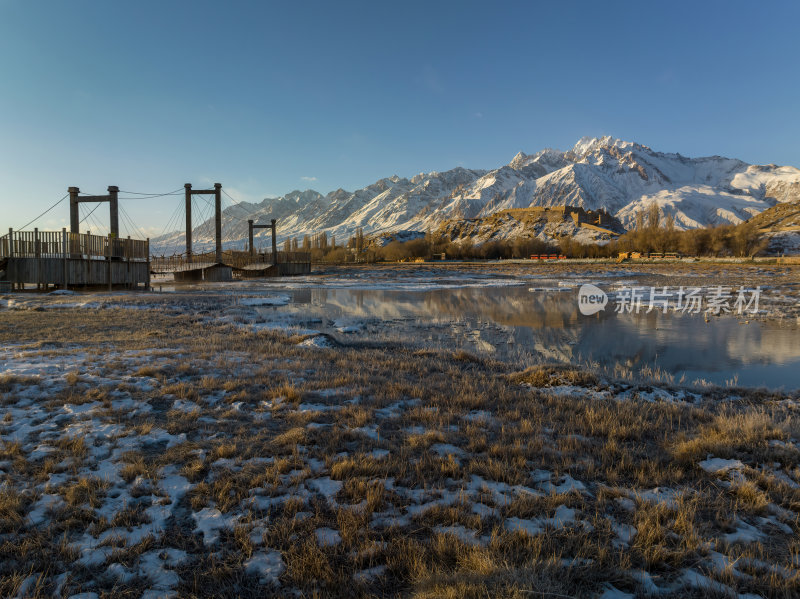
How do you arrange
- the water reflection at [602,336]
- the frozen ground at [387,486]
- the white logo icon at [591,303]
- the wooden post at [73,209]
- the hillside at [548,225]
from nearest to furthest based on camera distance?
the frozen ground at [387,486] < the water reflection at [602,336] < the white logo icon at [591,303] < the wooden post at [73,209] < the hillside at [548,225]

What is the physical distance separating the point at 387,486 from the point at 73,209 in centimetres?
3462

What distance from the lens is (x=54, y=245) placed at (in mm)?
24500

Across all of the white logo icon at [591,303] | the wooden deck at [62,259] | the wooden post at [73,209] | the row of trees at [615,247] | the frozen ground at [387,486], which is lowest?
the frozen ground at [387,486]

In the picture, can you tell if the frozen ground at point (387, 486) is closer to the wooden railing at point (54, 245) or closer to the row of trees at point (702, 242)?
the wooden railing at point (54, 245)

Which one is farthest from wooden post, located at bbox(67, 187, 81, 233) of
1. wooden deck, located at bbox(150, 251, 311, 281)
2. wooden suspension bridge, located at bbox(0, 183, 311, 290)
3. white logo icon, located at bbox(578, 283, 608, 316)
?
white logo icon, located at bbox(578, 283, 608, 316)

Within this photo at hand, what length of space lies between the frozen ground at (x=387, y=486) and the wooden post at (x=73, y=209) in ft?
88.1

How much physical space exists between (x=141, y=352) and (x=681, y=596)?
9.65m

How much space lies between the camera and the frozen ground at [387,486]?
2.77 meters

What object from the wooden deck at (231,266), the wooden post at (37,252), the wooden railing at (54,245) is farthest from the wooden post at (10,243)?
the wooden deck at (231,266)

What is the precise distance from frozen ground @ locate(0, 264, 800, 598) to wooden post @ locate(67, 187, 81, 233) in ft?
88.1

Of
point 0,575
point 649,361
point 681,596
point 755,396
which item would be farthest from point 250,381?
point 649,361

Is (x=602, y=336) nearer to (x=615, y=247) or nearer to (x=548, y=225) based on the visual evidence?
(x=615, y=247)

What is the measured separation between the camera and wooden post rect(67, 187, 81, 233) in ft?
94.7

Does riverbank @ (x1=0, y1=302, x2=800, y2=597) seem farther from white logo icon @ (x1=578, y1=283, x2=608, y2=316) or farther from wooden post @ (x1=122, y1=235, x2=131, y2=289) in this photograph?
wooden post @ (x1=122, y1=235, x2=131, y2=289)
